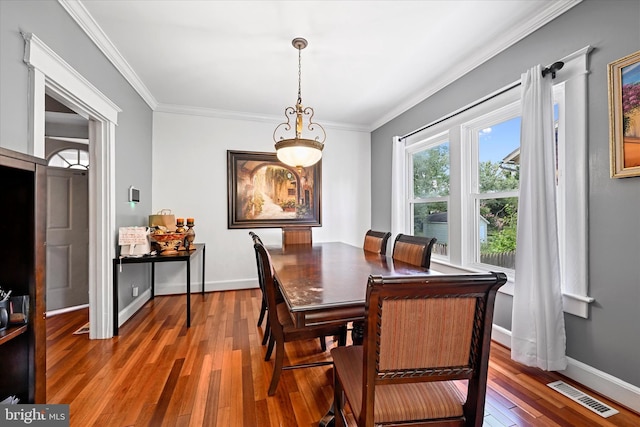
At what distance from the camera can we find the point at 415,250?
6.81ft

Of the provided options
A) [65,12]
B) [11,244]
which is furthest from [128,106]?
[11,244]

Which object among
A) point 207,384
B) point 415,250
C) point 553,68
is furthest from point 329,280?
point 553,68

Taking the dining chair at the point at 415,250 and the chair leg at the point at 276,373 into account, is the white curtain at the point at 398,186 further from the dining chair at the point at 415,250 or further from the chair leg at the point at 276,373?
the chair leg at the point at 276,373

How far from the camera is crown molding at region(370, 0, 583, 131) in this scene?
6.18ft

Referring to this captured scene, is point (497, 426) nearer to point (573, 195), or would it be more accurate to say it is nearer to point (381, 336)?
point (381, 336)

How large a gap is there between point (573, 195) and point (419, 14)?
170 centimetres

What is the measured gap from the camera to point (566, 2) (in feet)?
5.99

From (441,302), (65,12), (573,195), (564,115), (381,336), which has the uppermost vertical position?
(65,12)

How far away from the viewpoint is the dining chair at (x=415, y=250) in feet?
6.44

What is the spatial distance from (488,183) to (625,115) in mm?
1124

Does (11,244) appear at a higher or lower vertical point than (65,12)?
lower

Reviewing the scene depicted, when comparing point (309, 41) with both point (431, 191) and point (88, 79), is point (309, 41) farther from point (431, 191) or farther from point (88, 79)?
point (431, 191)

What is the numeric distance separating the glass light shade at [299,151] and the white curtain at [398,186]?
1733 mm

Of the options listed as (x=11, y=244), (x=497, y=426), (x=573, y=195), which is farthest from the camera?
(x=573, y=195)
